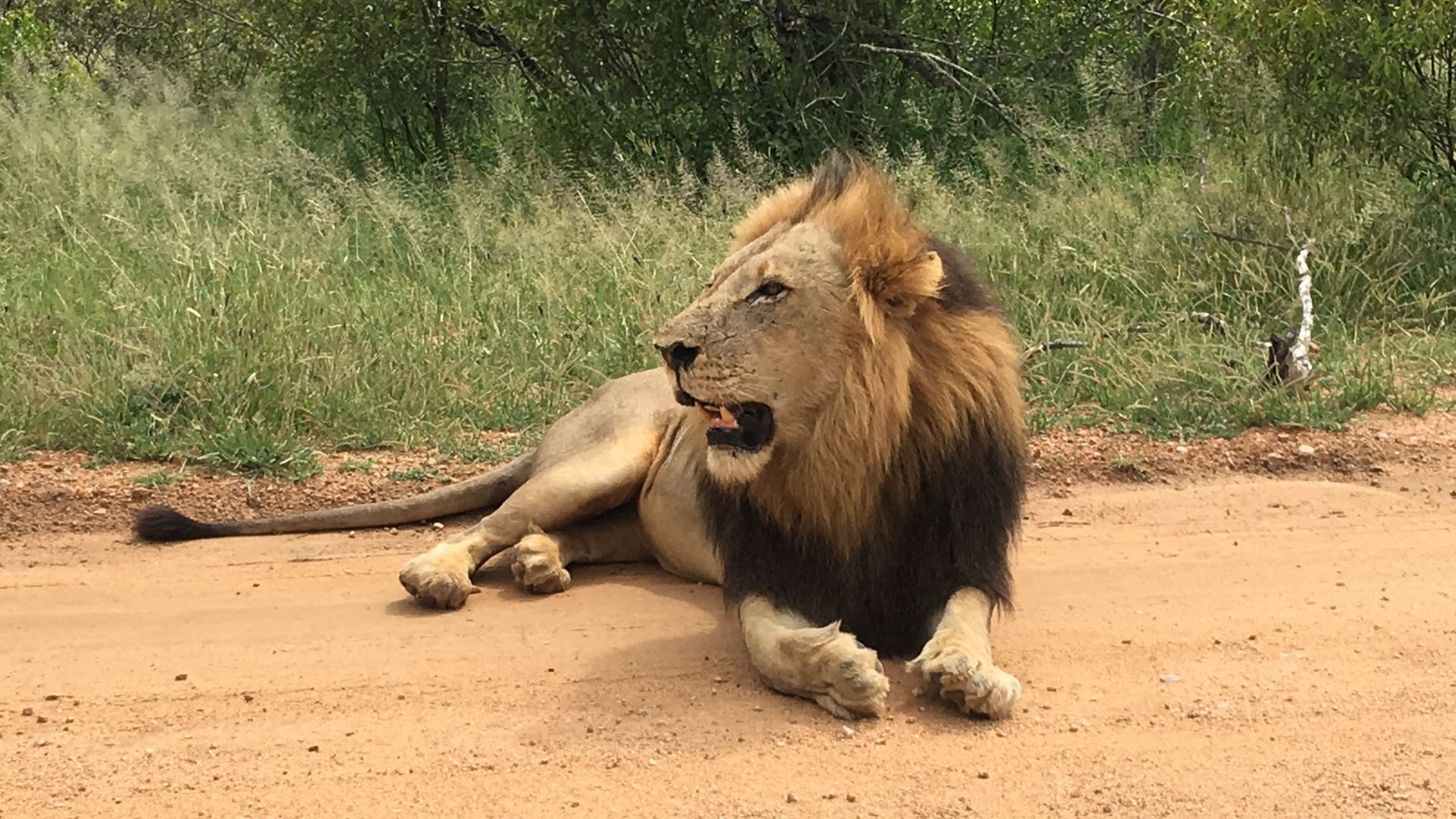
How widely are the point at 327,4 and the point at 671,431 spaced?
264 inches

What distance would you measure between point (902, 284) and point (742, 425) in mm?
452

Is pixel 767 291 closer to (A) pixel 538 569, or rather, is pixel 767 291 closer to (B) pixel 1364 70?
(A) pixel 538 569

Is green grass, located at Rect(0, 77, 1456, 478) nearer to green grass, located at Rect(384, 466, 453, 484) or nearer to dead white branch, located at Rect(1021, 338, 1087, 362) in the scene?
dead white branch, located at Rect(1021, 338, 1087, 362)

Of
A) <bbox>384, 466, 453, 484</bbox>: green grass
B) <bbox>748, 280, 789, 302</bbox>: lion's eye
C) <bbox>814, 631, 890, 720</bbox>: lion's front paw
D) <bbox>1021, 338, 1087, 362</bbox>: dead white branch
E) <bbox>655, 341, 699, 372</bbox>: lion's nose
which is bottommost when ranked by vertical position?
<bbox>384, 466, 453, 484</bbox>: green grass

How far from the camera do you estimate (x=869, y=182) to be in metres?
3.48

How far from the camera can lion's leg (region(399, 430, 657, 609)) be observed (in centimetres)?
452

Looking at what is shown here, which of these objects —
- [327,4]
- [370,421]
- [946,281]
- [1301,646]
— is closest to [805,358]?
[946,281]

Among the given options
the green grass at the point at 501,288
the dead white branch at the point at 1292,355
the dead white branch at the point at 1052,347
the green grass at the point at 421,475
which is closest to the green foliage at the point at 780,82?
the green grass at the point at 501,288

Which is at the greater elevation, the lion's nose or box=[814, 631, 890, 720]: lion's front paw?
the lion's nose

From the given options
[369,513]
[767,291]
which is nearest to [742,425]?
[767,291]

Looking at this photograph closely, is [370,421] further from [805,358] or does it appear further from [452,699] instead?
[805,358]

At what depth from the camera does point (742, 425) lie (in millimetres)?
3289

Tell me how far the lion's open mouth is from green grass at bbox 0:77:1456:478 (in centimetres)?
164

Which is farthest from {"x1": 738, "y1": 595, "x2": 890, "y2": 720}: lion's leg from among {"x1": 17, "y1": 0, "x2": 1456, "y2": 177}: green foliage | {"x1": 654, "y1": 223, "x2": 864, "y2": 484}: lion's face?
{"x1": 17, "y1": 0, "x2": 1456, "y2": 177}: green foliage
